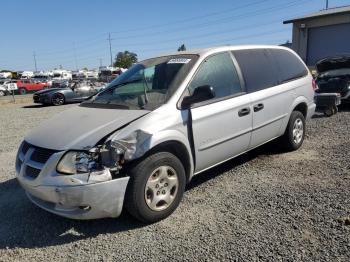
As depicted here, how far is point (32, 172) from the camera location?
3621mm

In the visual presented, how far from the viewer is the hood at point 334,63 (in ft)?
34.9

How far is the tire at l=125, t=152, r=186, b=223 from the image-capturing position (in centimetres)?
351

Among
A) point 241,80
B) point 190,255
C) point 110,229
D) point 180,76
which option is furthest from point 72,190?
point 241,80

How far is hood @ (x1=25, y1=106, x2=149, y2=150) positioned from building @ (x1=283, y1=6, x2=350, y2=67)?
822 inches

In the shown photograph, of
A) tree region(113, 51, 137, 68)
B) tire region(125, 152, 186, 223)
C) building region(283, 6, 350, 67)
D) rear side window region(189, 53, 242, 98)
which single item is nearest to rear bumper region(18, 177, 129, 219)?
tire region(125, 152, 186, 223)

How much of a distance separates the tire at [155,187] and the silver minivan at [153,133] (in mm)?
10

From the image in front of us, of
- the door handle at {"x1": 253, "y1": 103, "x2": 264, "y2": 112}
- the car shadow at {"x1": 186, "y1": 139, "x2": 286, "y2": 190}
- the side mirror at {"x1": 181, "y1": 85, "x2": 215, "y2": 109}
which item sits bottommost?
the car shadow at {"x1": 186, "y1": 139, "x2": 286, "y2": 190}

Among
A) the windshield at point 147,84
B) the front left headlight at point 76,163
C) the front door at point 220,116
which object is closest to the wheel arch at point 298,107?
the front door at point 220,116

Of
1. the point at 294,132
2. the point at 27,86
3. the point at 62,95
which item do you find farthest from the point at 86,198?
the point at 27,86

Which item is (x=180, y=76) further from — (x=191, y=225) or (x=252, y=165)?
(x=252, y=165)

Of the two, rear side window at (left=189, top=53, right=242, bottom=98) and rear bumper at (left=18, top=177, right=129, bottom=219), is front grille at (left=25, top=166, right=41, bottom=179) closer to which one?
rear bumper at (left=18, top=177, right=129, bottom=219)

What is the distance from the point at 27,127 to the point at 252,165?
25.0ft

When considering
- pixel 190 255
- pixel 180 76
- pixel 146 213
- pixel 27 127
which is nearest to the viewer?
pixel 190 255

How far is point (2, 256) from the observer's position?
3.39 meters
